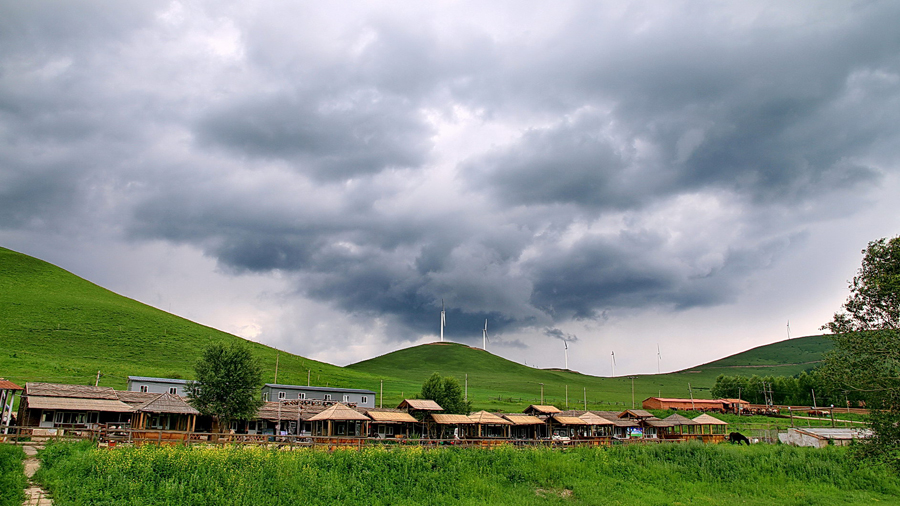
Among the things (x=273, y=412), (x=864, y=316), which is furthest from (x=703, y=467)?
(x=273, y=412)

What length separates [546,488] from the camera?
32094 mm

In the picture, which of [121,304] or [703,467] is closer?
[703,467]

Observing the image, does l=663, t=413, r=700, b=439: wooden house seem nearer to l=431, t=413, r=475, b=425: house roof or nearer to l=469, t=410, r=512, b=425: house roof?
l=469, t=410, r=512, b=425: house roof

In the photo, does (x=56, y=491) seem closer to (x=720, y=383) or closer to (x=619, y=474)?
(x=619, y=474)

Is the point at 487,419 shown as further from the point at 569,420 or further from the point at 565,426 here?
the point at 565,426

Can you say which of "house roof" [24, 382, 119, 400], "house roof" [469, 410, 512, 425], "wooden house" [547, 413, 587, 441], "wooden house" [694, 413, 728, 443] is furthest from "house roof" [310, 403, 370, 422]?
"wooden house" [694, 413, 728, 443]

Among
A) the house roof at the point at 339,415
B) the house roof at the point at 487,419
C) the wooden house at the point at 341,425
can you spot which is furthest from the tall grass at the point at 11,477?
the house roof at the point at 487,419

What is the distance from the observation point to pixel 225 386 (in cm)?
5125

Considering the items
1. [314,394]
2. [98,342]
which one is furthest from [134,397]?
[98,342]

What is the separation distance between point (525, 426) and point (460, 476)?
127ft

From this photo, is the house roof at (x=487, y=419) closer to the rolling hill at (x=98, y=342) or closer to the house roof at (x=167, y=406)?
the house roof at (x=167, y=406)

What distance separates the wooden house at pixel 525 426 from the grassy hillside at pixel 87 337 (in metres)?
35.0

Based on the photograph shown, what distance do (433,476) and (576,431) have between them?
44.5 meters

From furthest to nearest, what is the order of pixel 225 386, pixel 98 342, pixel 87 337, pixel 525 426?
pixel 87 337, pixel 98 342, pixel 525 426, pixel 225 386
